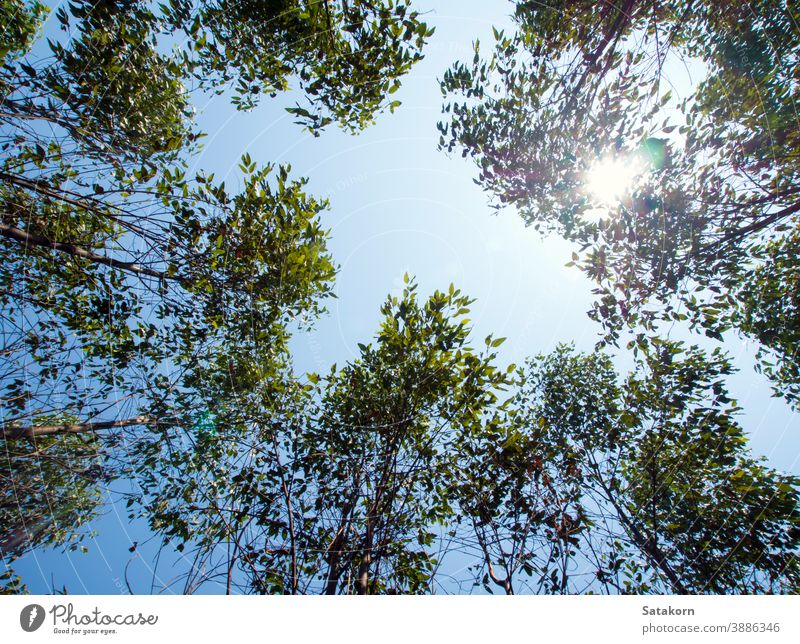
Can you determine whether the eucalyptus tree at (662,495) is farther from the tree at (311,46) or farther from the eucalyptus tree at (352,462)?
the tree at (311,46)

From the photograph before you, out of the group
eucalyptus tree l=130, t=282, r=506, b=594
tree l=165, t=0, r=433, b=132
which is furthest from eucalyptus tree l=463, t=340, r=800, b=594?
tree l=165, t=0, r=433, b=132

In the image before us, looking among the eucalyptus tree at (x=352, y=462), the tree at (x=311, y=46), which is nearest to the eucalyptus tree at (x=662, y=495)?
the eucalyptus tree at (x=352, y=462)

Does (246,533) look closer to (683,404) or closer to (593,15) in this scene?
(683,404)

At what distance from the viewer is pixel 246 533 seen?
272 centimetres

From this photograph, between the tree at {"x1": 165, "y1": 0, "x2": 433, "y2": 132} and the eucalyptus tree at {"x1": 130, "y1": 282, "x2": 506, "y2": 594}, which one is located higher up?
the tree at {"x1": 165, "y1": 0, "x2": 433, "y2": 132}

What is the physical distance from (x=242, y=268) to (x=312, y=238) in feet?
3.62

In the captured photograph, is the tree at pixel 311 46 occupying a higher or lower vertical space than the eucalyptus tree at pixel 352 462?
higher

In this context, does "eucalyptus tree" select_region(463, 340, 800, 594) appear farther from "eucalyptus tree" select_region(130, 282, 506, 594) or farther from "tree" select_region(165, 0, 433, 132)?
"tree" select_region(165, 0, 433, 132)
